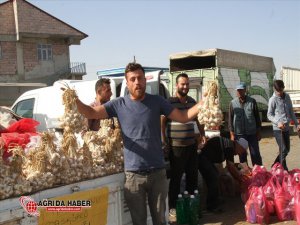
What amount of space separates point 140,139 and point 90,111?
49 cm

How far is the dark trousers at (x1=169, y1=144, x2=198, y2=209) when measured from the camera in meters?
4.71

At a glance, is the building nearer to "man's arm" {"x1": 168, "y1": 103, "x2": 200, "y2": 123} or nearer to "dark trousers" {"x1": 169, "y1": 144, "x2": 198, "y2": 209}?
"dark trousers" {"x1": 169, "y1": 144, "x2": 198, "y2": 209}

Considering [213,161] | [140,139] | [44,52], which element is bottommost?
[213,161]


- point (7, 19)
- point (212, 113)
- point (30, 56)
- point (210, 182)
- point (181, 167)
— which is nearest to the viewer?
point (212, 113)

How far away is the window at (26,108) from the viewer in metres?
8.32

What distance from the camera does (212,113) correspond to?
4.54 metres

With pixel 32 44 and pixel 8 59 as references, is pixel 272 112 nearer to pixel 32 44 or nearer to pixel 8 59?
pixel 8 59

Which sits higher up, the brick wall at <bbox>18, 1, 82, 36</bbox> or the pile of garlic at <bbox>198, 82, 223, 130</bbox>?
→ the brick wall at <bbox>18, 1, 82, 36</bbox>

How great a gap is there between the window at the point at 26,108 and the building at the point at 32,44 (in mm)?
24081

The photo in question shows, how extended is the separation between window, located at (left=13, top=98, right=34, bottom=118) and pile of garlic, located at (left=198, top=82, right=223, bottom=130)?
15.5 feet

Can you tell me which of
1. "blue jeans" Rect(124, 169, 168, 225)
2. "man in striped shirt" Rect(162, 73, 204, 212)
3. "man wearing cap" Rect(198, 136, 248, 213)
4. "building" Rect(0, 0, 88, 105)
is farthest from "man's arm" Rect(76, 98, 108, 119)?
"building" Rect(0, 0, 88, 105)

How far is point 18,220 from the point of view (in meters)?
2.62
